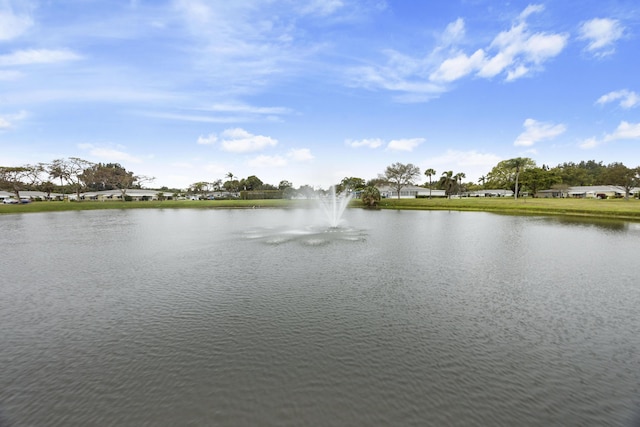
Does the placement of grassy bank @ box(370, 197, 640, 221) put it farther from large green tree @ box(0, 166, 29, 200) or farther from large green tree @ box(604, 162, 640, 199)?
large green tree @ box(0, 166, 29, 200)

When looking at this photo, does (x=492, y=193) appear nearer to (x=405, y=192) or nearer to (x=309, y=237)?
(x=405, y=192)

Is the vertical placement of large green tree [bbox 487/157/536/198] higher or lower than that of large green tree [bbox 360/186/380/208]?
higher

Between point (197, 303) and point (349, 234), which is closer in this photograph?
point (197, 303)

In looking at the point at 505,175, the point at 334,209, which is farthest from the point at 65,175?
the point at 505,175

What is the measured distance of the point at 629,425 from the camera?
23.4 ft

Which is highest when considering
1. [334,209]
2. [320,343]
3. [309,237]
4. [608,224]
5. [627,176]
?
[627,176]

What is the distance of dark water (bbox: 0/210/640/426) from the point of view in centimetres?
760

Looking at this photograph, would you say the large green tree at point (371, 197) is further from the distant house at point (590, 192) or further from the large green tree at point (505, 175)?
the distant house at point (590, 192)

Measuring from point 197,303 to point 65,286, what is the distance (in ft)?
31.4

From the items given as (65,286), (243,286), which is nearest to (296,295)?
(243,286)

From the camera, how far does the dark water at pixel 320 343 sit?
7.60 meters

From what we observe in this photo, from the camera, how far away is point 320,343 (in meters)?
10.7

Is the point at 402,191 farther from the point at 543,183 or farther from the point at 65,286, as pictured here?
the point at 65,286

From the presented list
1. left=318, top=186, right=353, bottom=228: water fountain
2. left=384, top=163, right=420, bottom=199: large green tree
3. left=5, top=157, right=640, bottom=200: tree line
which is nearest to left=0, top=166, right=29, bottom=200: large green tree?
left=5, top=157, right=640, bottom=200: tree line
